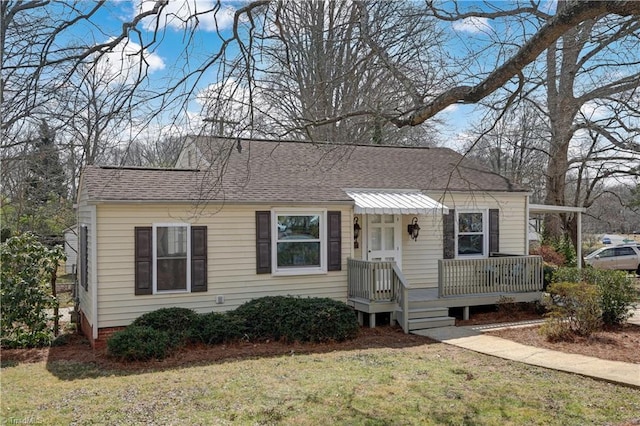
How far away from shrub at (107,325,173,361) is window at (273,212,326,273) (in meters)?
3.07

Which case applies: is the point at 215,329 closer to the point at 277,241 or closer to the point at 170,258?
the point at 170,258

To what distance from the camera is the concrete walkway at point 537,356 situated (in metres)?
7.49

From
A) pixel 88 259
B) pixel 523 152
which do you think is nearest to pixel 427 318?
pixel 88 259

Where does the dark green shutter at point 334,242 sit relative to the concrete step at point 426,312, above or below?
above

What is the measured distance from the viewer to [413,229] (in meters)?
13.2

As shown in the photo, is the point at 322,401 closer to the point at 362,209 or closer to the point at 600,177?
the point at 362,209

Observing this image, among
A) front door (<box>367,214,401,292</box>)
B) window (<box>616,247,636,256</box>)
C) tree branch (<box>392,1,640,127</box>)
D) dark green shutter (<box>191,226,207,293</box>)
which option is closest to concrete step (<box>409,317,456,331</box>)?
front door (<box>367,214,401,292</box>)

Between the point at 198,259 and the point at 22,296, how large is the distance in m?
3.47

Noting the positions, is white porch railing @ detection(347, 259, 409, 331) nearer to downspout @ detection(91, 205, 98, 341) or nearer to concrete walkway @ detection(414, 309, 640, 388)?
concrete walkway @ detection(414, 309, 640, 388)

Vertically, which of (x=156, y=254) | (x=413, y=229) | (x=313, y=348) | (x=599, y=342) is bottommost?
(x=313, y=348)

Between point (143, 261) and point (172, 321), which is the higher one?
point (143, 261)

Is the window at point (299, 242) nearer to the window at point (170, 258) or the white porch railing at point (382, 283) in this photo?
the white porch railing at point (382, 283)

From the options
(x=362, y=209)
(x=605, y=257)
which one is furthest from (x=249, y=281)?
(x=605, y=257)

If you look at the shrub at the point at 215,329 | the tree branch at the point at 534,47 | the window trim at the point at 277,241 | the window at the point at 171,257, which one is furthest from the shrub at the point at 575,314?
the window at the point at 171,257
